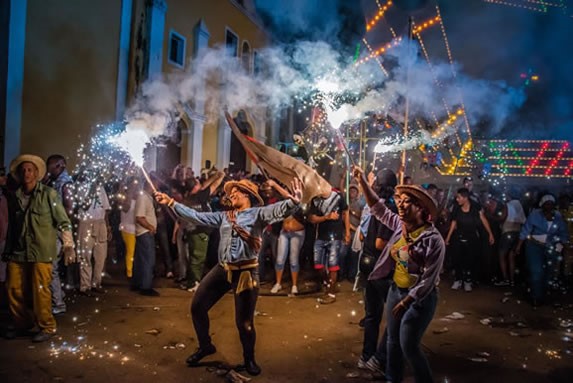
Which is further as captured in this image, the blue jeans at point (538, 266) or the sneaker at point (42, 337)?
the blue jeans at point (538, 266)

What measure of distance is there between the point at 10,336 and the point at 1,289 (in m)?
2.00

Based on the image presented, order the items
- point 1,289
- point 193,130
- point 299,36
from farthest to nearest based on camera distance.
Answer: point 193,130, point 299,36, point 1,289

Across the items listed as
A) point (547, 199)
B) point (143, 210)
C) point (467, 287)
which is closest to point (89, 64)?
point (143, 210)

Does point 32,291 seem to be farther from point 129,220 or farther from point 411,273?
point 411,273

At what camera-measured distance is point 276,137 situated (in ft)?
80.7

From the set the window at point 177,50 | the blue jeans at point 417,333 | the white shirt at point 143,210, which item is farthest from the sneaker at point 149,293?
the window at point 177,50

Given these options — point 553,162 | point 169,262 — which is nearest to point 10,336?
point 169,262

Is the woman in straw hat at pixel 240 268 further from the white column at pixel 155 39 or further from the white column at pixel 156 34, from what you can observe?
the white column at pixel 156 34

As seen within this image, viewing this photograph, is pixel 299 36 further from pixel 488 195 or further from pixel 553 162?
pixel 553 162

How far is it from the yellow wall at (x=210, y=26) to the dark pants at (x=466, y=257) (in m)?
12.3

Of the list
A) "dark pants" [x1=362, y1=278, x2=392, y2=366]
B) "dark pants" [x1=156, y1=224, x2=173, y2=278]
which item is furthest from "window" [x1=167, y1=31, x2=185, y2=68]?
"dark pants" [x1=362, y1=278, x2=392, y2=366]

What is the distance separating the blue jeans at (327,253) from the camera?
827 cm

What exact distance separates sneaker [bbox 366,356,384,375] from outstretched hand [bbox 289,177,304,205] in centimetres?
185

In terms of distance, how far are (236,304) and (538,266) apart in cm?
581
